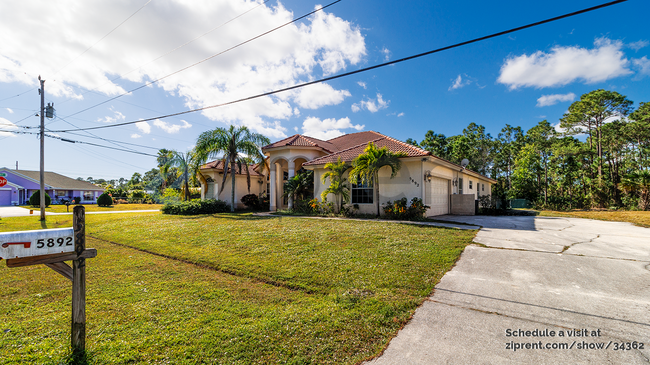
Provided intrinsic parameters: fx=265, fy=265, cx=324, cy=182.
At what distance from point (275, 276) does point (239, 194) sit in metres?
18.7

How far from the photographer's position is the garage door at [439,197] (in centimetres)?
1427

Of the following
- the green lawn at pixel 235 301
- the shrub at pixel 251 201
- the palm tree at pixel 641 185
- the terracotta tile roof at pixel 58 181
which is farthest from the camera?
the terracotta tile roof at pixel 58 181

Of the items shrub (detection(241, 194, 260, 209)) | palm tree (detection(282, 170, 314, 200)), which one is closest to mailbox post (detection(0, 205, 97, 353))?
palm tree (detection(282, 170, 314, 200))

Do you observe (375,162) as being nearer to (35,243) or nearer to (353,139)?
(353,139)

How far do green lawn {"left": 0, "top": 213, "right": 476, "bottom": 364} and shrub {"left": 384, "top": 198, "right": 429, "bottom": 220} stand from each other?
468 centimetres

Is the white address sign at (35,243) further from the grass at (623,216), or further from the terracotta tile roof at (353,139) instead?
the terracotta tile roof at (353,139)

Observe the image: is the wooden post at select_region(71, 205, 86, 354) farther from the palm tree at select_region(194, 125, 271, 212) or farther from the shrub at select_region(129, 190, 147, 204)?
the shrub at select_region(129, 190, 147, 204)

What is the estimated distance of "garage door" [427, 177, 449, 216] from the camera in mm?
14273

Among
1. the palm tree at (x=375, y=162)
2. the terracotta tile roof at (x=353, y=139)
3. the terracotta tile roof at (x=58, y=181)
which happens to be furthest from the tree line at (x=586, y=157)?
the terracotta tile roof at (x=58, y=181)

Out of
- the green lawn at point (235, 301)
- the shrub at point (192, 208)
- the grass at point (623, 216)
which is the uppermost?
the shrub at point (192, 208)

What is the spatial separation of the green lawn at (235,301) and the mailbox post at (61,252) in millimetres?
412

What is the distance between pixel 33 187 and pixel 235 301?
175 feet

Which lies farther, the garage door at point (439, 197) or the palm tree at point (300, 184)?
the palm tree at point (300, 184)

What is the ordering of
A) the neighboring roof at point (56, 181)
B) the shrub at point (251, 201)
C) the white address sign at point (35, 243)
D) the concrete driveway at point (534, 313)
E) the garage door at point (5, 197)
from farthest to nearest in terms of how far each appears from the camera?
the neighboring roof at point (56, 181), the garage door at point (5, 197), the shrub at point (251, 201), the concrete driveway at point (534, 313), the white address sign at point (35, 243)
